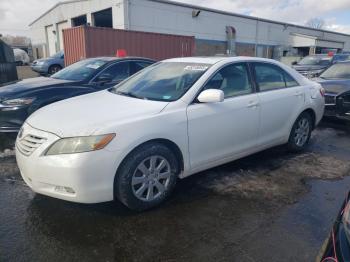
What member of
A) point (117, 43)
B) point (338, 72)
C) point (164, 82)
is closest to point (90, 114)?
point (164, 82)

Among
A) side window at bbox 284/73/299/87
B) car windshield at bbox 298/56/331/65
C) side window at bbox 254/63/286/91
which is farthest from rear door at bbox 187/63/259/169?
car windshield at bbox 298/56/331/65

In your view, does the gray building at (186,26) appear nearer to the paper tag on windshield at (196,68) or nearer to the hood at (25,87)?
the hood at (25,87)

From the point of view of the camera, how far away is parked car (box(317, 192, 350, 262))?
143 cm

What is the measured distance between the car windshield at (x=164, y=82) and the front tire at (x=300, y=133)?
201 centimetres

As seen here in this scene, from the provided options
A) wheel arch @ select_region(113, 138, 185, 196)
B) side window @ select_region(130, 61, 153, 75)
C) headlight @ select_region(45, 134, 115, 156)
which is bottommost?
wheel arch @ select_region(113, 138, 185, 196)

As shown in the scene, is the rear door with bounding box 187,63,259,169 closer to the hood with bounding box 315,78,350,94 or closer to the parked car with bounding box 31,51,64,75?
the hood with bounding box 315,78,350,94

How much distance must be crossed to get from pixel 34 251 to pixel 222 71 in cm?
277

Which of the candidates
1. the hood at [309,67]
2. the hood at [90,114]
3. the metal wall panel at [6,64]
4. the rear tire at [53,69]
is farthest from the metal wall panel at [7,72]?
the hood at [309,67]

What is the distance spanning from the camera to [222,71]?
384cm

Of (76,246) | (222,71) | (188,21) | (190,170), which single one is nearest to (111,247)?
(76,246)

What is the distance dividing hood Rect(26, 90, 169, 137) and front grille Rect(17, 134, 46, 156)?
11cm

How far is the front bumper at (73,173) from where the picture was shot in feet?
8.95

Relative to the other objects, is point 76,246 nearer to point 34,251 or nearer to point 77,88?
point 34,251

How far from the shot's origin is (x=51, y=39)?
3123 centimetres
